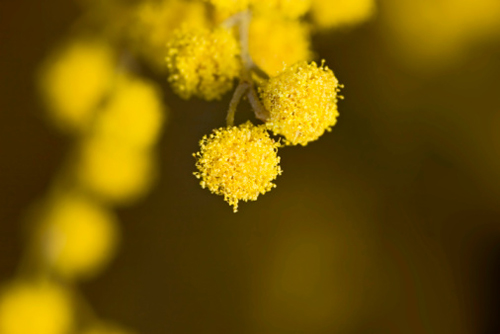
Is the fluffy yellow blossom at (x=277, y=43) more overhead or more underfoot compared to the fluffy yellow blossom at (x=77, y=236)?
more overhead

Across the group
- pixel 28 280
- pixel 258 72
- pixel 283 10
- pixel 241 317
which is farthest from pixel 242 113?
pixel 28 280

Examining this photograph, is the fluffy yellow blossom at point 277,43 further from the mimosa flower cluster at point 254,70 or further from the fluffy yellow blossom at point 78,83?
the fluffy yellow blossom at point 78,83

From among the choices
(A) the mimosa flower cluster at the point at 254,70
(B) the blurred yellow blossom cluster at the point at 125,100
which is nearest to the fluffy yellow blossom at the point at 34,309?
(B) the blurred yellow blossom cluster at the point at 125,100

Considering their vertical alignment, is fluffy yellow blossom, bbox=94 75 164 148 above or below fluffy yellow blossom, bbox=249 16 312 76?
below

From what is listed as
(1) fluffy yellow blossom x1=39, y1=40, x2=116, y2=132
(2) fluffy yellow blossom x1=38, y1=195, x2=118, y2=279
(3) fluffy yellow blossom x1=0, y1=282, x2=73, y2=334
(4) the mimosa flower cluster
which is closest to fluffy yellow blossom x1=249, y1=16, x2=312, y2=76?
(4) the mimosa flower cluster

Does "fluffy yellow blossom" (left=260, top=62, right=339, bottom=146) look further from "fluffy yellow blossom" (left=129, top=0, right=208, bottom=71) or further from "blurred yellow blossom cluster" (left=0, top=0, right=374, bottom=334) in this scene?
"fluffy yellow blossom" (left=129, top=0, right=208, bottom=71)

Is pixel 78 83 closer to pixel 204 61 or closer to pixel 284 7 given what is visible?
pixel 204 61

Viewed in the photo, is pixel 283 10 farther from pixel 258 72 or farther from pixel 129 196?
pixel 129 196
